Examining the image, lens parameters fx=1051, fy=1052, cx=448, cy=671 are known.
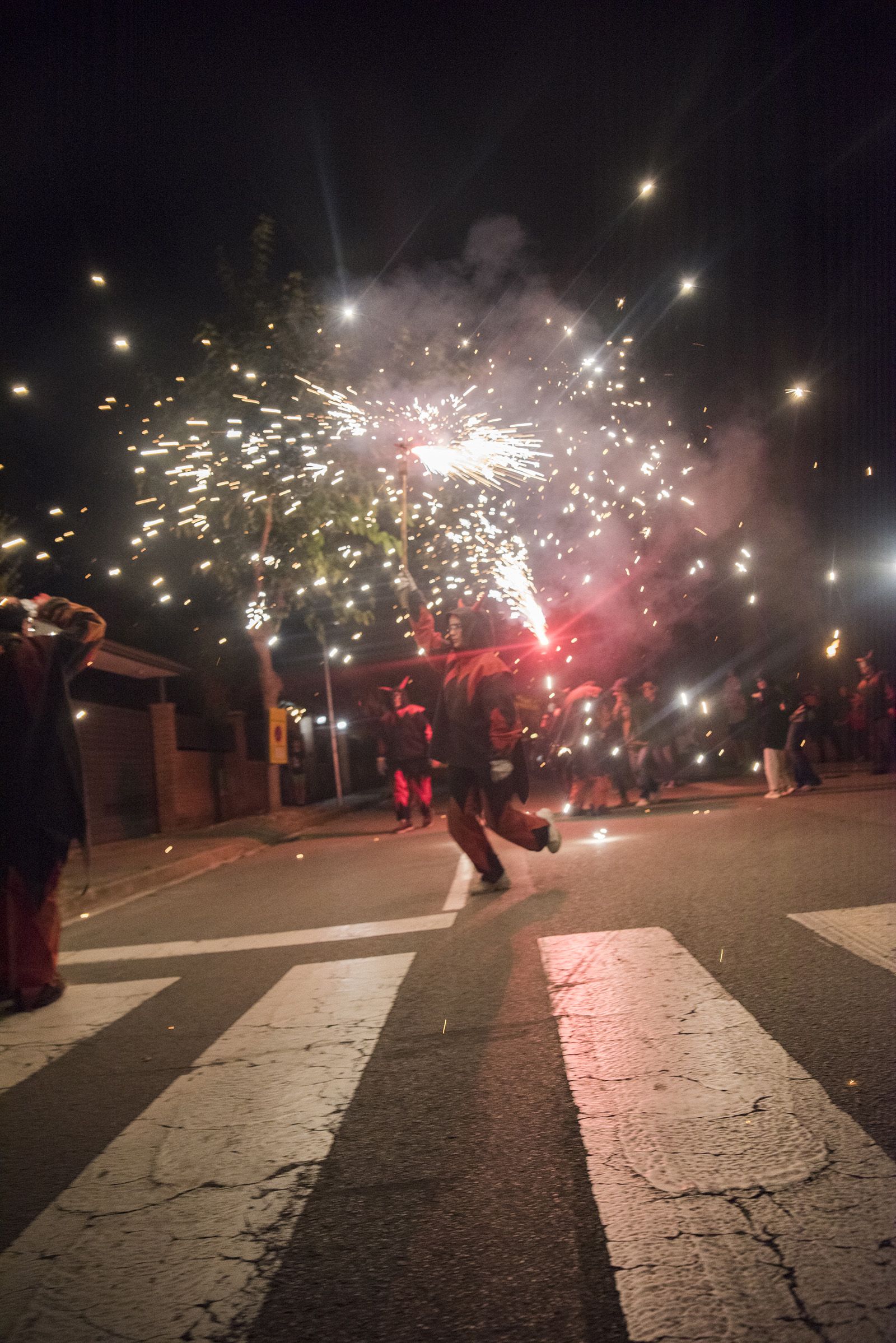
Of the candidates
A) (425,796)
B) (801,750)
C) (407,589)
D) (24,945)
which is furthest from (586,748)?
(24,945)

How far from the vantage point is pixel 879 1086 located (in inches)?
120

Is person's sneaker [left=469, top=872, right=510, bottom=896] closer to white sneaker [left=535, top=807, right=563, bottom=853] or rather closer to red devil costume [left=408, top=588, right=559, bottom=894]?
red devil costume [left=408, top=588, right=559, bottom=894]

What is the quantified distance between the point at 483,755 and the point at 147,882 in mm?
5669

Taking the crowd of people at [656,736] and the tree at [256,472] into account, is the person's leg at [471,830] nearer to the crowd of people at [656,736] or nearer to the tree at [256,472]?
the crowd of people at [656,736]

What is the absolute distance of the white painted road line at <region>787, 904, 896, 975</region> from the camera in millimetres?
4492

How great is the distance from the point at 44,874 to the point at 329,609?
19.0 m

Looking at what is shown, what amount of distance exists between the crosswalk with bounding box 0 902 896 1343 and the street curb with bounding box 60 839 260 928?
4397 mm

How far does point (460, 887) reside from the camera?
309 inches

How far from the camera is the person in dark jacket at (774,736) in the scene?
46.7ft

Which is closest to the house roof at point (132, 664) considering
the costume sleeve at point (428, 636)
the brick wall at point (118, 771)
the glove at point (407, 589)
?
the brick wall at point (118, 771)

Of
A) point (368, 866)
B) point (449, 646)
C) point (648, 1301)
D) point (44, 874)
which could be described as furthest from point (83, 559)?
point (648, 1301)

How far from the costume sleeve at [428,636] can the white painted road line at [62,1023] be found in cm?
326

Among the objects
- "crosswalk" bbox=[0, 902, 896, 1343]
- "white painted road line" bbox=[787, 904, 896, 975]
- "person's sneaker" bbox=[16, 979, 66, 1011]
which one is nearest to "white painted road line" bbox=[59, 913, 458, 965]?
"person's sneaker" bbox=[16, 979, 66, 1011]

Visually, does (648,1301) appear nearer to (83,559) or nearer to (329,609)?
(83,559)
